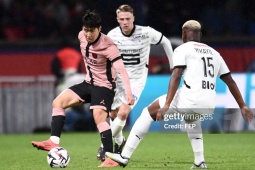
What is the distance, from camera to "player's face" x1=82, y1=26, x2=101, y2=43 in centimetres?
1028

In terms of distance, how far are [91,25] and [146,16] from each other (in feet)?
34.9

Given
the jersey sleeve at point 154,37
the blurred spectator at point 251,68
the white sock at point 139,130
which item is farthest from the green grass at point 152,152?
the blurred spectator at point 251,68

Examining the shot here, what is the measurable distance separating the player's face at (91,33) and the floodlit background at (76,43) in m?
6.95

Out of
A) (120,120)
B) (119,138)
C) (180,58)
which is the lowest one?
(119,138)

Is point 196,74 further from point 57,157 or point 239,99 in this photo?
point 57,157

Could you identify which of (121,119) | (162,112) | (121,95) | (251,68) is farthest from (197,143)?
(251,68)

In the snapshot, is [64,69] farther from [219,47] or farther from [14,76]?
[219,47]

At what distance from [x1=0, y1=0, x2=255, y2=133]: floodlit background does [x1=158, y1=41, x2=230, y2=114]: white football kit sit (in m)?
7.24

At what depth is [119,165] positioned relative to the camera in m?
10.3

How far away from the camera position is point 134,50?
40.0 ft

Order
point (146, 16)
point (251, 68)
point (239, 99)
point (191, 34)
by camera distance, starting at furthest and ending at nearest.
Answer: point (146, 16) < point (251, 68) < point (191, 34) < point (239, 99)

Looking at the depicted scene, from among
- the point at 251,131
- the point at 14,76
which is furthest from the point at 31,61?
the point at 251,131

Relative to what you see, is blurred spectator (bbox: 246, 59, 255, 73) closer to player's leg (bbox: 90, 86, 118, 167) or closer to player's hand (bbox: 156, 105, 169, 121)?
player's leg (bbox: 90, 86, 118, 167)

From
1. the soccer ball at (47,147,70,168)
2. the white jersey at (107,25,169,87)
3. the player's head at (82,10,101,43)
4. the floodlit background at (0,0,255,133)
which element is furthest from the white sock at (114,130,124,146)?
the floodlit background at (0,0,255,133)
